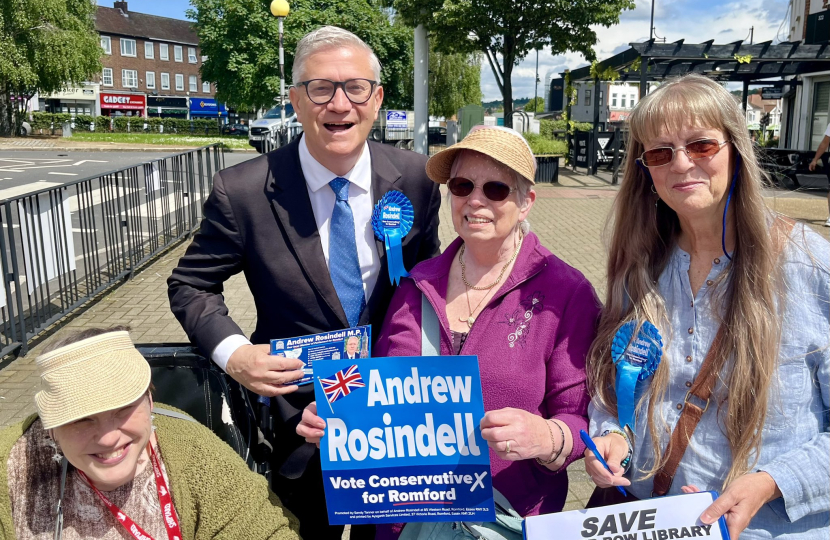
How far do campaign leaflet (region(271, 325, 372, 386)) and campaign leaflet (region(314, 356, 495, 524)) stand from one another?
0.29 metres

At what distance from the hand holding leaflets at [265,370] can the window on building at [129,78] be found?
255ft

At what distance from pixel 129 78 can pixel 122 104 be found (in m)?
5.19

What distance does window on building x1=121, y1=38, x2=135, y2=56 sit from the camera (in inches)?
2788

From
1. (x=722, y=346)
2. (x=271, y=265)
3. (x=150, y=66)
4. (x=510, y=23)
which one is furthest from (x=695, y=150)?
(x=150, y=66)

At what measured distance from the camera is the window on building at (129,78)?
71.2 meters

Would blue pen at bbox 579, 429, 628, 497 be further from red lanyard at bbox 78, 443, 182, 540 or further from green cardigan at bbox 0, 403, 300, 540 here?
red lanyard at bbox 78, 443, 182, 540

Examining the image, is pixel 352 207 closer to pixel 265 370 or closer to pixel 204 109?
pixel 265 370

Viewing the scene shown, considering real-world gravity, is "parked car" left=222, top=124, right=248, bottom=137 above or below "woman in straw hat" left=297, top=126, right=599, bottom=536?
above

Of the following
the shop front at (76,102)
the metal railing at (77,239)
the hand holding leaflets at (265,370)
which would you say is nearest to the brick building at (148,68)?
the shop front at (76,102)

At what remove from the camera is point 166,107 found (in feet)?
243

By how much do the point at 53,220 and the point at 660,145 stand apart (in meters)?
6.57

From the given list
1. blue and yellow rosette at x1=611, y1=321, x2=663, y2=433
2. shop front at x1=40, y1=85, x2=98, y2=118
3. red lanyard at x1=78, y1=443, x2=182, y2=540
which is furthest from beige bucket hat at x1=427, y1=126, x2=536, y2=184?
shop front at x1=40, y1=85, x2=98, y2=118

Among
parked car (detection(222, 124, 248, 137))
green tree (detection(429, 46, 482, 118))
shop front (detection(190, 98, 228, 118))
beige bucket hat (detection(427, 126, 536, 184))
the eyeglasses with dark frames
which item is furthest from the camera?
shop front (detection(190, 98, 228, 118))

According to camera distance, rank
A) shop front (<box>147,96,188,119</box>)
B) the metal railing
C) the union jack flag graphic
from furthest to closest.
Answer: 1. shop front (<box>147,96,188,119</box>)
2. the metal railing
3. the union jack flag graphic
